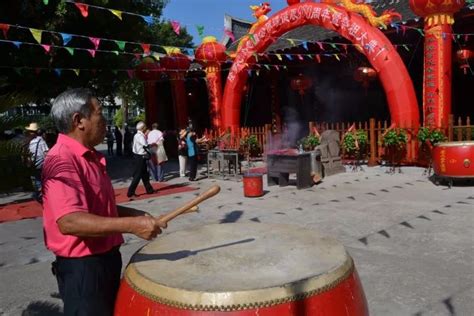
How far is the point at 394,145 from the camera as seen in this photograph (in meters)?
10.8

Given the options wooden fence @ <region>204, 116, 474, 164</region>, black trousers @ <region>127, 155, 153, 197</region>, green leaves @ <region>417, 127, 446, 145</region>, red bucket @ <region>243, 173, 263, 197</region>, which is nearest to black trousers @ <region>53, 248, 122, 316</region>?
red bucket @ <region>243, 173, 263, 197</region>

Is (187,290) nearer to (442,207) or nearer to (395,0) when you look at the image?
(442,207)

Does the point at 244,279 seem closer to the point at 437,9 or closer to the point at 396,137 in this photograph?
the point at 396,137

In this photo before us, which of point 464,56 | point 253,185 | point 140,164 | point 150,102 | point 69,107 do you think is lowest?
point 253,185

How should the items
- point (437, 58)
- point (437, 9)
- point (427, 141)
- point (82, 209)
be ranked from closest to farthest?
1. point (82, 209)
2. point (437, 9)
3. point (427, 141)
4. point (437, 58)

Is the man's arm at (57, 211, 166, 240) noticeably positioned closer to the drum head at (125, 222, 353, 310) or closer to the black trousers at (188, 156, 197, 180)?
the drum head at (125, 222, 353, 310)

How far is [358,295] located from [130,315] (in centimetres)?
105

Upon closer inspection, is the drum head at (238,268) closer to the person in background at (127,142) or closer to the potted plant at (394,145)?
the potted plant at (394,145)

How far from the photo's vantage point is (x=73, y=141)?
204 cm

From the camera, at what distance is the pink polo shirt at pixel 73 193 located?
1.88 metres

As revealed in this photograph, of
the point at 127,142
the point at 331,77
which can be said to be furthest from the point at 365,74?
the point at 127,142

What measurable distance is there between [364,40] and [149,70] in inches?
305

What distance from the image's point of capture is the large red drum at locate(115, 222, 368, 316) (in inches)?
70.5

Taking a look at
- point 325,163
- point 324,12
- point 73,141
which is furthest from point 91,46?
point 73,141
